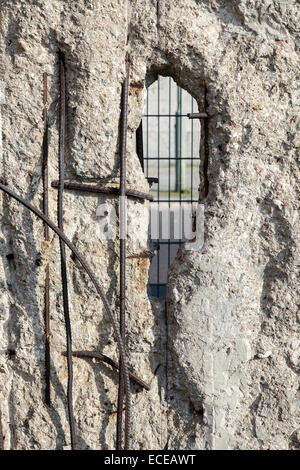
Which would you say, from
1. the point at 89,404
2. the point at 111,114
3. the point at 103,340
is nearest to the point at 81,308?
the point at 103,340

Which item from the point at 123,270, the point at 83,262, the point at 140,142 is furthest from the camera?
the point at 140,142

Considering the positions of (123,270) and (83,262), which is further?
(123,270)

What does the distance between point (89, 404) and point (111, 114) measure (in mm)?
1240

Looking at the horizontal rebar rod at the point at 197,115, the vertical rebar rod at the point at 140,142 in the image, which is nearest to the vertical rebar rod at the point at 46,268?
the vertical rebar rod at the point at 140,142

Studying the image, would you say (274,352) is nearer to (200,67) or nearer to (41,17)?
(200,67)

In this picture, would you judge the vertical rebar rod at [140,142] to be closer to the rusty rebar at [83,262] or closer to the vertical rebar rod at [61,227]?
the vertical rebar rod at [61,227]

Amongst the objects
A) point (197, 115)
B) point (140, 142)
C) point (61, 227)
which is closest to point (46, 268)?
point (61, 227)

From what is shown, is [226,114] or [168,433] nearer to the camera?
[226,114]

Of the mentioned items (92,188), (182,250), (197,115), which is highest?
(197,115)

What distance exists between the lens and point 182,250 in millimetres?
2705

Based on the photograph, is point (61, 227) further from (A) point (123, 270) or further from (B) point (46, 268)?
(A) point (123, 270)

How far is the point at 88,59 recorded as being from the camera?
8.25ft

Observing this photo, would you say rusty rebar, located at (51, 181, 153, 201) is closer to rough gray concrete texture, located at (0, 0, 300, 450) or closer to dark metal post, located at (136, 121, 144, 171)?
rough gray concrete texture, located at (0, 0, 300, 450)
